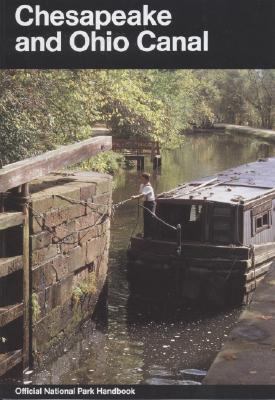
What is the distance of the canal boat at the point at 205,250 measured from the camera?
13617 millimetres

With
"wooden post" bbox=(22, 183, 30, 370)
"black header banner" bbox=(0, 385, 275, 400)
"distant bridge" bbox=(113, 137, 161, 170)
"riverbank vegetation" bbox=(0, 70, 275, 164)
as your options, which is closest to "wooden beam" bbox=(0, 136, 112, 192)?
"wooden post" bbox=(22, 183, 30, 370)

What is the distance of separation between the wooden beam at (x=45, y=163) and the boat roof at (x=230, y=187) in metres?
3.10

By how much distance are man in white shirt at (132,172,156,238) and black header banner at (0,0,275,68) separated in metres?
6.65

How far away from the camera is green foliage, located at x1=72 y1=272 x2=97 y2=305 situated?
11.7 meters

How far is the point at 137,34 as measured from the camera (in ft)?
22.7

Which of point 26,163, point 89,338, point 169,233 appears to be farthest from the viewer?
point 169,233

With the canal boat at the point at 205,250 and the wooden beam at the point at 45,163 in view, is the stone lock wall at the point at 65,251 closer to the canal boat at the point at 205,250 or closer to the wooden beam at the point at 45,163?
the wooden beam at the point at 45,163

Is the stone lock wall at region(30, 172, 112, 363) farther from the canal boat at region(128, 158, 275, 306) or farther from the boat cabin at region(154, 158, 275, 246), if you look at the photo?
the boat cabin at region(154, 158, 275, 246)

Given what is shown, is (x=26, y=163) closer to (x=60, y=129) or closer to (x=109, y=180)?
(x=109, y=180)

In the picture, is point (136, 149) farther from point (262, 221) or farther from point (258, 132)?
point (262, 221)

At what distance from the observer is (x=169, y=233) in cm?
1467

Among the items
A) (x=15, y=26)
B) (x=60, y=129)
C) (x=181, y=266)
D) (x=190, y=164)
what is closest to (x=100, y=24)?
(x=15, y=26)

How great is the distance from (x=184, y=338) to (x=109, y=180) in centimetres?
328

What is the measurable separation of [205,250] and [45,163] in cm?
473
